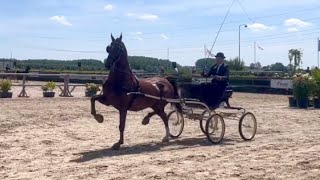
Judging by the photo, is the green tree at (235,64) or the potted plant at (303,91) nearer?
the potted plant at (303,91)

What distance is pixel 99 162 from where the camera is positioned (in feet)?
30.3

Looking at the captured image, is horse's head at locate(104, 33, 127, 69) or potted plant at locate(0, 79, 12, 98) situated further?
potted plant at locate(0, 79, 12, 98)

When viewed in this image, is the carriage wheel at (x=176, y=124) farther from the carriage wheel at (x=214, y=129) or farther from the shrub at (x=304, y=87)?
the shrub at (x=304, y=87)

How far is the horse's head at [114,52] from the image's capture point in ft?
35.7

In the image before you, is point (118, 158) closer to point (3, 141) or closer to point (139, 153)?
point (139, 153)

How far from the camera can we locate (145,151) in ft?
35.0

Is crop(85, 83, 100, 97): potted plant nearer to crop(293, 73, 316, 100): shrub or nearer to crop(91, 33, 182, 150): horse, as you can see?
crop(293, 73, 316, 100): shrub

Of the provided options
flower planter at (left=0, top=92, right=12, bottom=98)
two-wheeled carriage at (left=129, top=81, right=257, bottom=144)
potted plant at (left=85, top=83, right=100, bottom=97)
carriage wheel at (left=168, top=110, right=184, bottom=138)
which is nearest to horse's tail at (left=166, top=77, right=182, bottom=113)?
two-wheeled carriage at (left=129, top=81, right=257, bottom=144)

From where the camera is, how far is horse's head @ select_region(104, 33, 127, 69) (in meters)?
10.9

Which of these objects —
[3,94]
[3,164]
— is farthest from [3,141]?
[3,94]

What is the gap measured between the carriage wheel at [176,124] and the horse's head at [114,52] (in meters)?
2.59

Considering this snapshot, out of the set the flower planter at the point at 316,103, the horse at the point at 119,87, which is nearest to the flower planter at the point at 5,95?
the flower planter at the point at 316,103

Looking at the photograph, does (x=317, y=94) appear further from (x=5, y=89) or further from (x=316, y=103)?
(x=5, y=89)

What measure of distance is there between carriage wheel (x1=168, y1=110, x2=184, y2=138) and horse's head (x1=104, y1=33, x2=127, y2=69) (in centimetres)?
259
